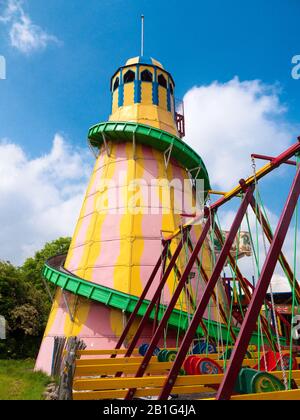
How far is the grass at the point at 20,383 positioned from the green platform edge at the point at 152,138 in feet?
46.5

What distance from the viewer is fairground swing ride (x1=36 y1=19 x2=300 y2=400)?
7.24 metres

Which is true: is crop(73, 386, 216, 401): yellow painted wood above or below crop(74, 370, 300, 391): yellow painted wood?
below

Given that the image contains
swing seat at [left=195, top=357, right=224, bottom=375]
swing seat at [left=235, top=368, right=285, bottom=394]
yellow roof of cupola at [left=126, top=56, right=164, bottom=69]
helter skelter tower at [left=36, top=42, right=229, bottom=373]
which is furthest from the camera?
yellow roof of cupola at [left=126, top=56, right=164, bottom=69]

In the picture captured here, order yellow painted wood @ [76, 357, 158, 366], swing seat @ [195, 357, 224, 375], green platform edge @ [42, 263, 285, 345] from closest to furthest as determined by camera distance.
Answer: swing seat @ [195, 357, 224, 375]
yellow painted wood @ [76, 357, 158, 366]
green platform edge @ [42, 263, 285, 345]

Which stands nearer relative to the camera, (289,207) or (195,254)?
(289,207)

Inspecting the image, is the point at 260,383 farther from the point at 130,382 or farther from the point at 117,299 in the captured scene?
the point at 117,299

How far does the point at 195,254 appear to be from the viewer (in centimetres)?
912

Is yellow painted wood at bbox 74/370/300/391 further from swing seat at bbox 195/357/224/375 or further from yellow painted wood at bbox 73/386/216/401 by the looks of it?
swing seat at bbox 195/357/224/375

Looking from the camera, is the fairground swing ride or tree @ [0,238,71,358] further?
tree @ [0,238,71,358]

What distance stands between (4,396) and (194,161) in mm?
16440

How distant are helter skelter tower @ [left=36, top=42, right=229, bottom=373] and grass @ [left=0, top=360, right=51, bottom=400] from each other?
3.66 feet

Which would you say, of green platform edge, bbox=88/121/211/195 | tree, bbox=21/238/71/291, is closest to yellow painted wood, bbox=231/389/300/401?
green platform edge, bbox=88/121/211/195

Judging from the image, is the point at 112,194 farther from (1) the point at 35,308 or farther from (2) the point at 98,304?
(1) the point at 35,308
